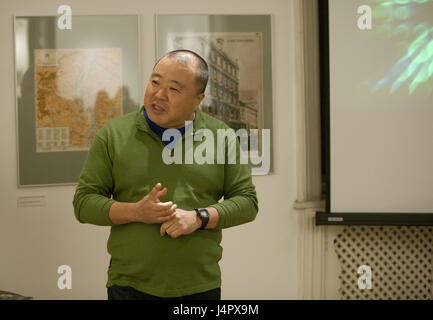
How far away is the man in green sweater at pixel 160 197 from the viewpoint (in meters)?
1.20

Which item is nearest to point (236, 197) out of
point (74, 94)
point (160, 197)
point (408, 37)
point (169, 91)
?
point (160, 197)

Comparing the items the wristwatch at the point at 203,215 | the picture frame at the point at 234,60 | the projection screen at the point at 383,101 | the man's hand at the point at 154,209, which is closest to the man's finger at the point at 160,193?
the man's hand at the point at 154,209

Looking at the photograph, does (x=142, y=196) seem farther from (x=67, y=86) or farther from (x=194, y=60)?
(x=67, y=86)

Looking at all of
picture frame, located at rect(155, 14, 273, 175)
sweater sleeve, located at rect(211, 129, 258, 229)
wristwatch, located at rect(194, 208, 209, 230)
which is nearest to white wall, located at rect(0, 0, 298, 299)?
picture frame, located at rect(155, 14, 273, 175)

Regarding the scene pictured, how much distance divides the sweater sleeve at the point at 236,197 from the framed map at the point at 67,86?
135 centimetres

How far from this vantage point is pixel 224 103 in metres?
2.50

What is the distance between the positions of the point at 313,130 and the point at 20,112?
71.2 inches

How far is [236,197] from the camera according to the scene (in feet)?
4.14

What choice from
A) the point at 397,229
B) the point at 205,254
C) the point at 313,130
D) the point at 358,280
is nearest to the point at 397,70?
the point at 313,130

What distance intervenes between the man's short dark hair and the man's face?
0.01 meters

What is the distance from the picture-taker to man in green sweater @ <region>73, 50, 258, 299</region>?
120cm

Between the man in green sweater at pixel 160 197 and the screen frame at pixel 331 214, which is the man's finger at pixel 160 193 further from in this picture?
the screen frame at pixel 331 214

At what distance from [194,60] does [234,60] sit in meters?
1.32
